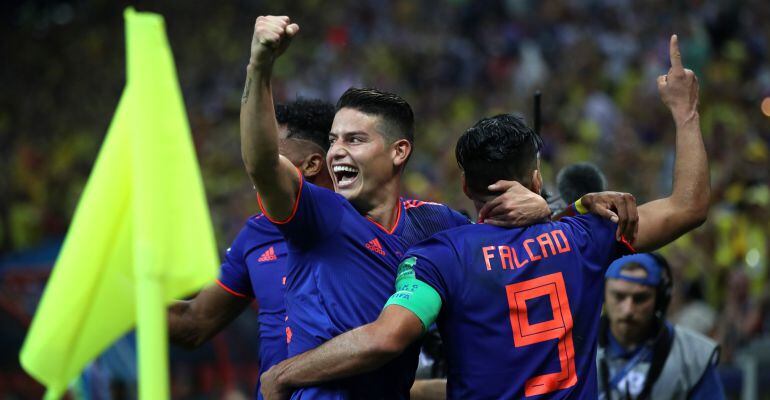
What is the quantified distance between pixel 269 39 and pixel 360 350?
1.02 metres

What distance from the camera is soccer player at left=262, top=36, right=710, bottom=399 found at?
348cm

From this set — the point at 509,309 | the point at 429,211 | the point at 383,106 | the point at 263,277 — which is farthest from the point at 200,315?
the point at 509,309

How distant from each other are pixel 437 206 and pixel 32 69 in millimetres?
16129

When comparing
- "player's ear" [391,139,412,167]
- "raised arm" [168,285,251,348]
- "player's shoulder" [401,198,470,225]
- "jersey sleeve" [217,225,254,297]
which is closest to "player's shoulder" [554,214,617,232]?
"player's shoulder" [401,198,470,225]

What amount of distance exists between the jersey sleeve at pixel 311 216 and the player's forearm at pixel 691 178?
118 centimetres

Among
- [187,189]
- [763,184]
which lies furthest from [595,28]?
[187,189]

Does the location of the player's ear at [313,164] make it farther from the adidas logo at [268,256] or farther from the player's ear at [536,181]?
the player's ear at [536,181]

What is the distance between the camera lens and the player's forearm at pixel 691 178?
3.71m

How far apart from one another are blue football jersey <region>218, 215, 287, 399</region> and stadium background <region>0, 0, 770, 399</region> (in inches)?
171

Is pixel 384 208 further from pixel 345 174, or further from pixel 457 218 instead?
pixel 457 218

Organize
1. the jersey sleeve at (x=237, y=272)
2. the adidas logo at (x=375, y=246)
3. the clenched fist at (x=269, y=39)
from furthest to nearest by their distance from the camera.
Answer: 1. the jersey sleeve at (x=237, y=272)
2. the adidas logo at (x=375, y=246)
3. the clenched fist at (x=269, y=39)

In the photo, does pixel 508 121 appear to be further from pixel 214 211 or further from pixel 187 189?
pixel 214 211

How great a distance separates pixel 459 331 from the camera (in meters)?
3.59

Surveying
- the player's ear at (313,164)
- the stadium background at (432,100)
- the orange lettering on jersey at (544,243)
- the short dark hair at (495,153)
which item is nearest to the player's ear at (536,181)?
the short dark hair at (495,153)
